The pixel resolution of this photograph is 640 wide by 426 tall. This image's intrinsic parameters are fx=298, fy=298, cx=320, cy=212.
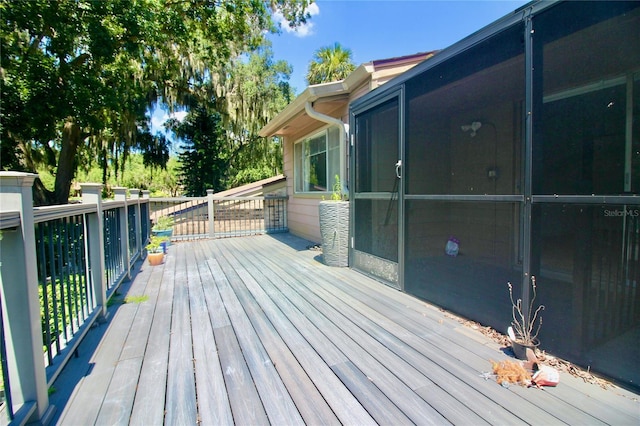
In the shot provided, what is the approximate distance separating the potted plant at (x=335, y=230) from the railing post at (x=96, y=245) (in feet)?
8.79

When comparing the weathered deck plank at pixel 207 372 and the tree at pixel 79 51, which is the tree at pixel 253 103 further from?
the weathered deck plank at pixel 207 372

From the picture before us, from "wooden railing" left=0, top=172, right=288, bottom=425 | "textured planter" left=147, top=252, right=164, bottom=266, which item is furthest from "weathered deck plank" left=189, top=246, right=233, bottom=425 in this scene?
"textured planter" left=147, top=252, right=164, bottom=266

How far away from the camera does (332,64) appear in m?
13.2

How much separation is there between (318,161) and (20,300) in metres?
5.22

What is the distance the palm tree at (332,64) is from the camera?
43.3ft

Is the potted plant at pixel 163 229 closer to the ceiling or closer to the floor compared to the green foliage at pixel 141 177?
closer to the floor

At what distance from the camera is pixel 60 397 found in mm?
1621

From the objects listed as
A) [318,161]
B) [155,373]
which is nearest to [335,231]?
[318,161]

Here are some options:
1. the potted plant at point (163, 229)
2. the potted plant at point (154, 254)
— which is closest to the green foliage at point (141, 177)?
the potted plant at point (163, 229)

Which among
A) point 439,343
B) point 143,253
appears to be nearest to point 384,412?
point 439,343

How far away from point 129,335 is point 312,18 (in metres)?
11.4

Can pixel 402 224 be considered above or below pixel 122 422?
above

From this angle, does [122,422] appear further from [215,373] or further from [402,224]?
[402,224]

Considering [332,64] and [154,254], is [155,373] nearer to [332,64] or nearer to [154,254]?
[154,254]
